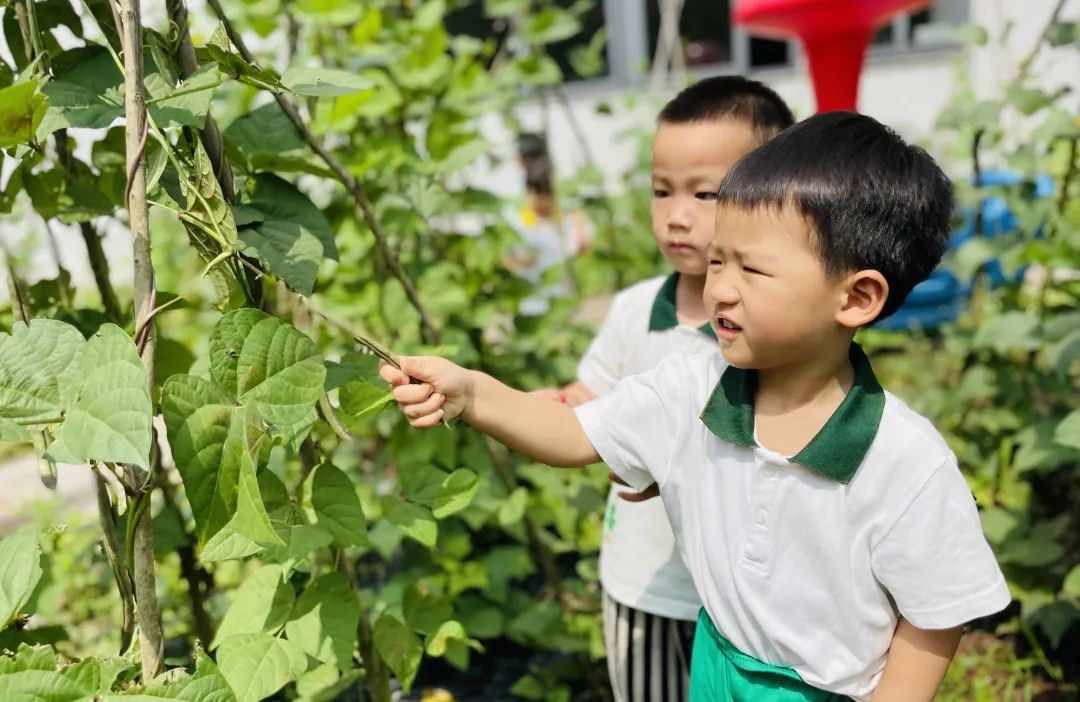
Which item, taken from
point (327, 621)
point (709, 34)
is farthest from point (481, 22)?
point (327, 621)

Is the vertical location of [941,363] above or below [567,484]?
below

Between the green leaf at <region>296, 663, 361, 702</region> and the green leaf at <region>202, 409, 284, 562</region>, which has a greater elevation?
the green leaf at <region>202, 409, 284, 562</region>

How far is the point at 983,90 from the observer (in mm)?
5781

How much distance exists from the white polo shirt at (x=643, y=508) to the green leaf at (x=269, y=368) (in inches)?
24.7

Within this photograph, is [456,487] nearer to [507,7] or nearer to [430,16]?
[430,16]

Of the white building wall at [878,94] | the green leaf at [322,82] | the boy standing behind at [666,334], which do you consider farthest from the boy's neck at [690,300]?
the white building wall at [878,94]

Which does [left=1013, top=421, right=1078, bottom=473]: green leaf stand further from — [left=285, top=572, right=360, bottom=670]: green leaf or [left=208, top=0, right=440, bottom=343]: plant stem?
[left=285, top=572, right=360, bottom=670]: green leaf

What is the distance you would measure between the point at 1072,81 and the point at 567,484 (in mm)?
4617

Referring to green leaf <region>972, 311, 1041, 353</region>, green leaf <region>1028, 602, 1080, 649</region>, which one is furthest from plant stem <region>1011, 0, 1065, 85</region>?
green leaf <region>1028, 602, 1080, 649</region>

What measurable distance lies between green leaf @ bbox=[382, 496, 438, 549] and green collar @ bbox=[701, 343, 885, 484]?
415 millimetres

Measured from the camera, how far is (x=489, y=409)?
115 cm

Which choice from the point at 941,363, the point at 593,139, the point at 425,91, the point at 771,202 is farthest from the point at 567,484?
the point at 593,139

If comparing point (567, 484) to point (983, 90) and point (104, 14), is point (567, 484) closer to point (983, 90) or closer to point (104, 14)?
point (104, 14)

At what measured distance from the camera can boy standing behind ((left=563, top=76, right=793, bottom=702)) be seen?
1390 mm
